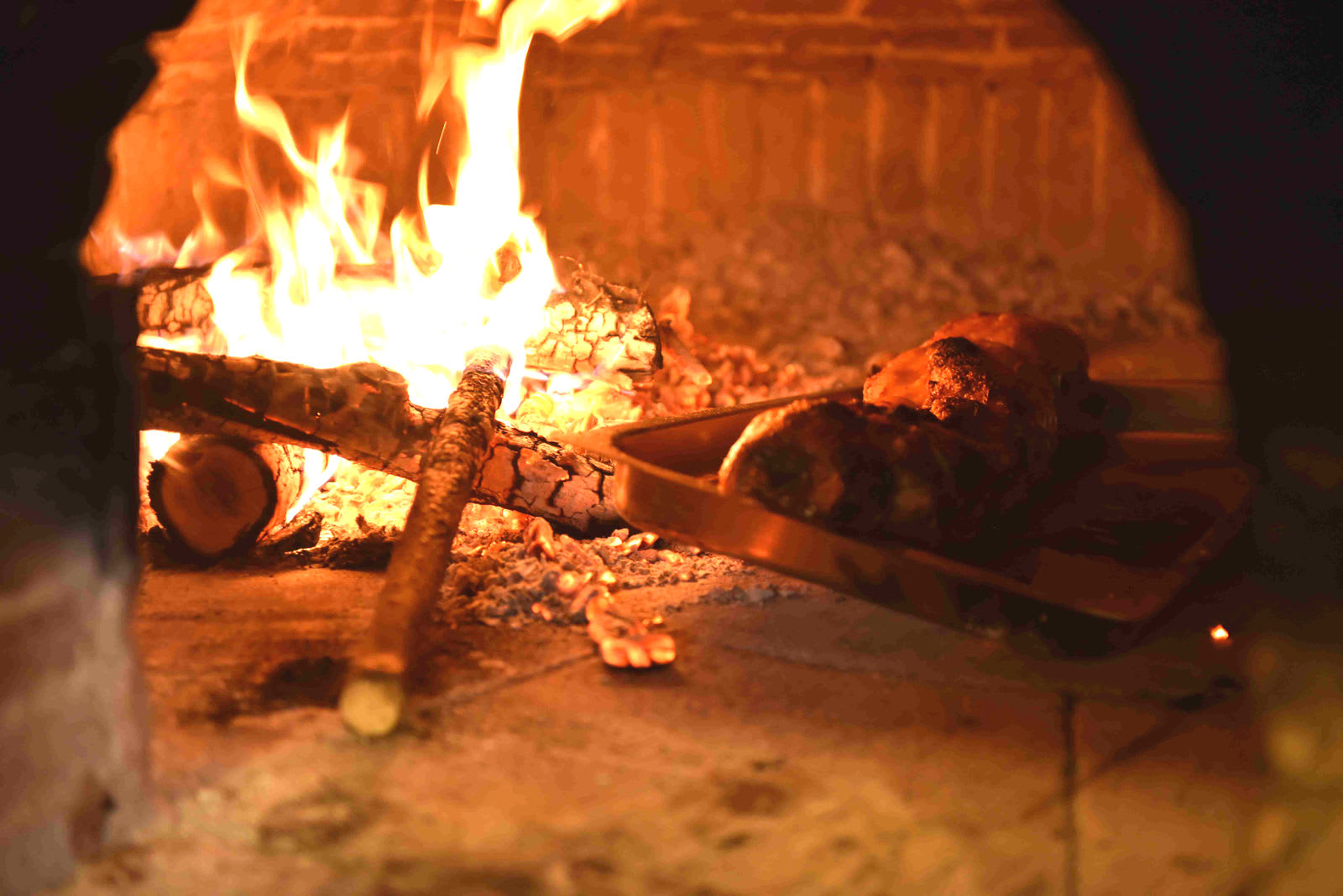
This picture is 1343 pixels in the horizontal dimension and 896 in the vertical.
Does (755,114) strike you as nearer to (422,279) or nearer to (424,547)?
(422,279)

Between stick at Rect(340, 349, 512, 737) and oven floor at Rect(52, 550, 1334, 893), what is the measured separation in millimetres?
77

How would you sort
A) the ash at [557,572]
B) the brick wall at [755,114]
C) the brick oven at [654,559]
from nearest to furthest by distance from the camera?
the brick oven at [654,559], the ash at [557,572], the brick wall at [755,114]

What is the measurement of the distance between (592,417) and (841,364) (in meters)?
1.26

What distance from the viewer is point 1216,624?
8.72 ft

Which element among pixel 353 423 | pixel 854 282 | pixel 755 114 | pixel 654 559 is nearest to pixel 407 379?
pixel 353 423

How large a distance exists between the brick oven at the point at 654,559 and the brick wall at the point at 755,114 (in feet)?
0.09

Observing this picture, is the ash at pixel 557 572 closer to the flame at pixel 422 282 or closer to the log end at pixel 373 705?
the log end at pixel 373 705

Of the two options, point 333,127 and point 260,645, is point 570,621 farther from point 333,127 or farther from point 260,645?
point 333,127

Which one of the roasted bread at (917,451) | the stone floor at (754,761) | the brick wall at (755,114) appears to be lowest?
the stone floor at (754,761)

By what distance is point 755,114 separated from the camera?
17.4ft

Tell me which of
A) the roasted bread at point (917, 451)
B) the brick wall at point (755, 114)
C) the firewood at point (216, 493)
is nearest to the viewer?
the roasted bread at point (917, 451)

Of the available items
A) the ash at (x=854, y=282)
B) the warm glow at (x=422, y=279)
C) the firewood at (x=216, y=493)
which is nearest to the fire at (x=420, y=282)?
the warm glow at (x=422, y=279)

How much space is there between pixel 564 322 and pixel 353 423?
1089mm

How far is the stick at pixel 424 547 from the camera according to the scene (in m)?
2.12
